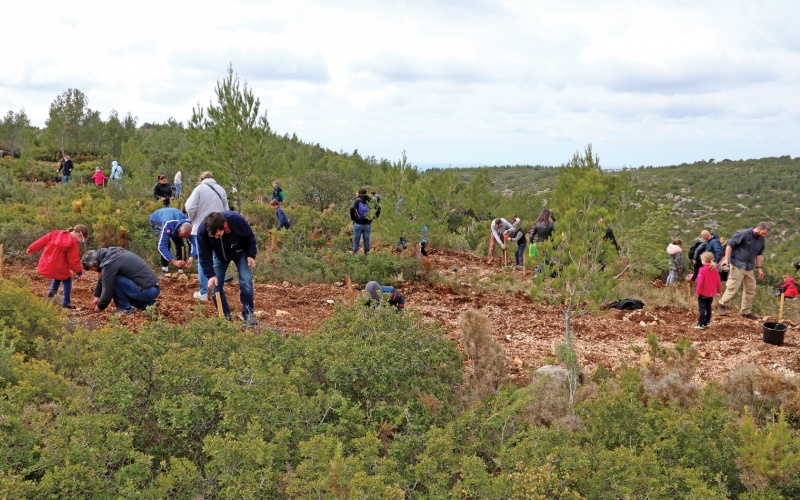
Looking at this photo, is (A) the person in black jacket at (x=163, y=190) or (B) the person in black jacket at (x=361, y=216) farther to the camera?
(A) the person in black jacket at (x=163, y=190)

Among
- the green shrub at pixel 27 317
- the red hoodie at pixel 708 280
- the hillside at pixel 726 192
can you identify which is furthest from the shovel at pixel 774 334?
the hillside at pixel 726 192

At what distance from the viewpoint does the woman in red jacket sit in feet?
21.7

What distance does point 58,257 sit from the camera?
6.63 m

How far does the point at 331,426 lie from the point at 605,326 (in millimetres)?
5657

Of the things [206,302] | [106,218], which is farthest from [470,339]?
[106,218]

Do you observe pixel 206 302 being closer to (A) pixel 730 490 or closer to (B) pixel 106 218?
(B) pixel 106 218

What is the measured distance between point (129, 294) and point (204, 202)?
4.82 ft

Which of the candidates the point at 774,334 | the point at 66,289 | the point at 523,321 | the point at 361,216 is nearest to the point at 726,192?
the point at 361,216

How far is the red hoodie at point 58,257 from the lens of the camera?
661 centimetres

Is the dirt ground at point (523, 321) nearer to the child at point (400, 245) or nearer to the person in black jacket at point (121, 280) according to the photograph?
the person in black jacket at point (121, 280)

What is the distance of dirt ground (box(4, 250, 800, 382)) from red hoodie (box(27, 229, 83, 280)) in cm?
48

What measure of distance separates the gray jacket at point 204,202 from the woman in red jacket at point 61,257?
1242 millimetres

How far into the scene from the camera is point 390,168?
14453mm

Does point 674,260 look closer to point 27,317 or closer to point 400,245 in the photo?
point 400,245
